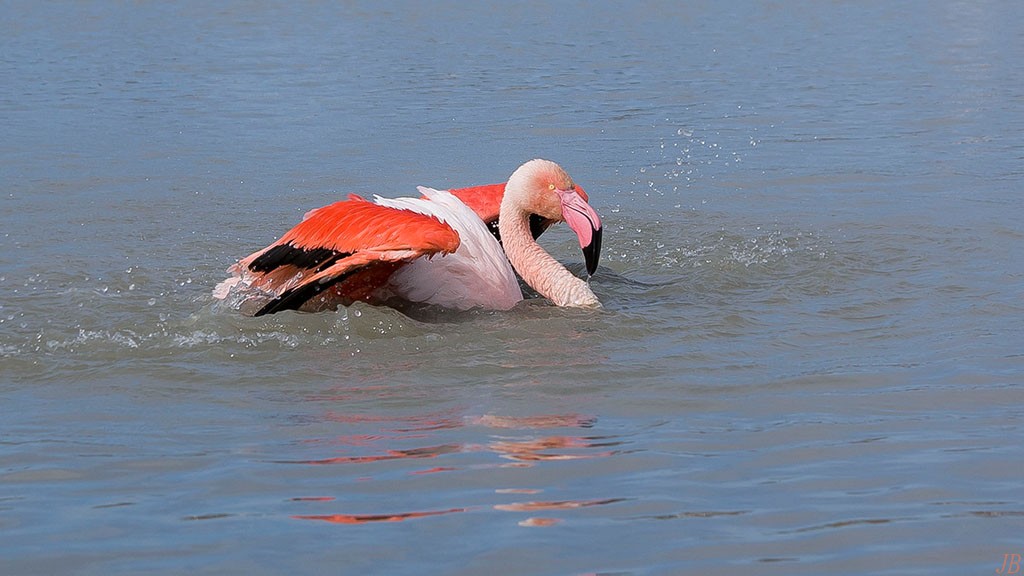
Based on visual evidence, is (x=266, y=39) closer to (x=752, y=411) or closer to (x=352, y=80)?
(x=352, y=80)

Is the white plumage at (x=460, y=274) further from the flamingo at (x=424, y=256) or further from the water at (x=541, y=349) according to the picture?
the water at (x=541, y=349)

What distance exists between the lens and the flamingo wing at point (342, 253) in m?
6.16

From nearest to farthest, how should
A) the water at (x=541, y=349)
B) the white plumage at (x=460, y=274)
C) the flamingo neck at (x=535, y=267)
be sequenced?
the water at (x=541, y=349)
the white plumage at (x=460, y=274)
the flamingo neck at (x=535, y=267)

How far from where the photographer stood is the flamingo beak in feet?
22.8

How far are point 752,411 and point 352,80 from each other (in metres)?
11.2

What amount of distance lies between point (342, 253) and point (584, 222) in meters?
1.36

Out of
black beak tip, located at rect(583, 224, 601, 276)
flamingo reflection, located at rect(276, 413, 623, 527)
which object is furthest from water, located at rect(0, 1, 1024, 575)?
black beak tip, located at rect(583, 224, 601, 276)

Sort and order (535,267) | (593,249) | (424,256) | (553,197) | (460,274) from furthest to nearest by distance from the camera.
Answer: (535,267) < (553,197) < (593,249) < (460,274) < (424,256)

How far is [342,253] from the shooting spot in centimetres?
633

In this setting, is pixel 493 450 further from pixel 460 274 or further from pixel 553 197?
pixel 553 197

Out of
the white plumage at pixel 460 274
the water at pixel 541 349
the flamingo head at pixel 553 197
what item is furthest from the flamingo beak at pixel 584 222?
the white plumage at pixel 460 274

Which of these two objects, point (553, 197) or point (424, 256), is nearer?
point (424, 256)

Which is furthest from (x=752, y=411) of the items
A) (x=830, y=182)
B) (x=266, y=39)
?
(x=266, y=39)

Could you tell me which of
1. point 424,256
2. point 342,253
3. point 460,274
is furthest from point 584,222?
point 342,253
